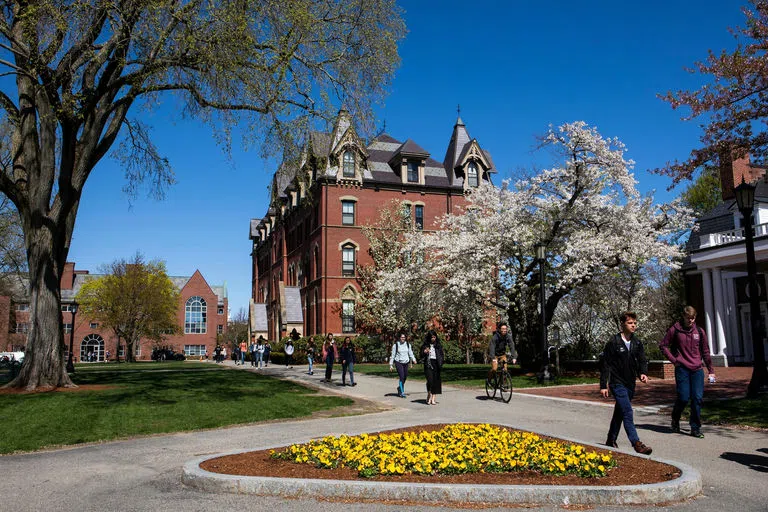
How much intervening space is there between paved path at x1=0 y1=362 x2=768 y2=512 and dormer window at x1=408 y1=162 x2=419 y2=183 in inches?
1287

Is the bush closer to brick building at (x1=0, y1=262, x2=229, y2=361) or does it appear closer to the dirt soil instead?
the dirt soil

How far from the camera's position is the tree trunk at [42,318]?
1656 centimetres

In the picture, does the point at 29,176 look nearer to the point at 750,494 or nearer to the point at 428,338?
the point at 428,338

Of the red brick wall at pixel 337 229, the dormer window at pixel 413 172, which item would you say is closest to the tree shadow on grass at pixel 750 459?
the red brick wall at pixel 337 229

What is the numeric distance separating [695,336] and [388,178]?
122ft

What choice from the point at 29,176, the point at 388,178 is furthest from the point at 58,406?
the point at 388,178

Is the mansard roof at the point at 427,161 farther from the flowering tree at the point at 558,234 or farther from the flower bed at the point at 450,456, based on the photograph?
the flower bed at the point at 450,456

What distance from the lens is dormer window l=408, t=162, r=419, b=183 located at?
4659cm

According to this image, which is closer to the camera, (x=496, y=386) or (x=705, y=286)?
(x=496, y=386)

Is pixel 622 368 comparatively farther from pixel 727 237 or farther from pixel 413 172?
pixel 413 172

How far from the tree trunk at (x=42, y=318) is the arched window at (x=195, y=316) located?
7760cm

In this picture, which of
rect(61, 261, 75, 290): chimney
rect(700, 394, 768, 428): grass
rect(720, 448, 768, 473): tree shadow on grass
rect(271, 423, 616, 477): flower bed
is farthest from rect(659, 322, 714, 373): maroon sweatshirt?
rect(61, 261, 75, 290): chimney

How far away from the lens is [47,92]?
53.4 feet

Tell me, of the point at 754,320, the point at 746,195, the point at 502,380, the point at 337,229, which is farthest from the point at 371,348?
the point at 746,195
